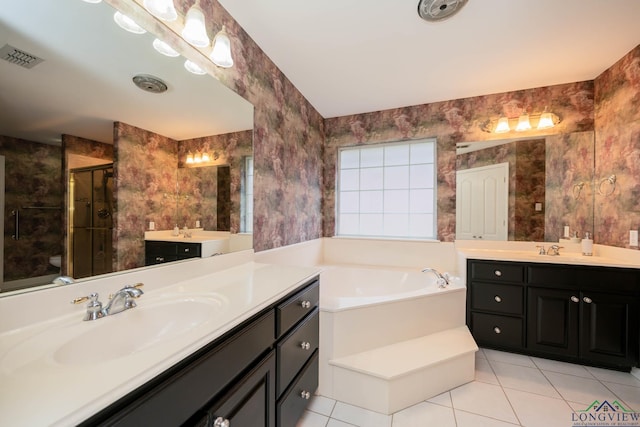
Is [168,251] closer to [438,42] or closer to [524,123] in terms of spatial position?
[438,42]

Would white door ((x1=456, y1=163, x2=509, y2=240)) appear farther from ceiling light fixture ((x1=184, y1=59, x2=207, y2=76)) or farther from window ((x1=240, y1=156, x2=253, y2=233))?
ceiling light fixture ((x1=184, y1=59, x2=207, y2=76))

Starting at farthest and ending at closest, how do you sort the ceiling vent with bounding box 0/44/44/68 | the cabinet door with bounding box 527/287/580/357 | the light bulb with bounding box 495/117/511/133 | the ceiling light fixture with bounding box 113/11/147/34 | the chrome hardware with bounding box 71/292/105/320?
the light bulb with bounding box 495/117/511/133, the cabinet door with bounding box 527/287/580/357, the ceiling light fixture with bounding box 113/11/147/34, the chrome hardware with bounding box 71/292/105/320, the ceiling vent with bounding box 0/44/44/68

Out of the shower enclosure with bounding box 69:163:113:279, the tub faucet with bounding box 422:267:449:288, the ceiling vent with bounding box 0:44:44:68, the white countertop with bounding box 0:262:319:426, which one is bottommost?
the tub faucet with bounding box 422:267:449:288

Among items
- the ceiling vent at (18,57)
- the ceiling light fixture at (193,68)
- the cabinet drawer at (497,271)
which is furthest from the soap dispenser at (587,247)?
the ceiling vent at (18,57)

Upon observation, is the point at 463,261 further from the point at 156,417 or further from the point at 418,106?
the point at 156,417

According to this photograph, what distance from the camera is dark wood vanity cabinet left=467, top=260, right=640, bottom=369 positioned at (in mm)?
1901

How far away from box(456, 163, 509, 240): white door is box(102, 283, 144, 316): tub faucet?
2.86m

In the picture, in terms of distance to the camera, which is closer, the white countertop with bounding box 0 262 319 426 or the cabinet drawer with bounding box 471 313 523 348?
the white countertop with bounding box 0 262 319 426

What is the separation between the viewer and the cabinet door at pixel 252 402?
0.80 m

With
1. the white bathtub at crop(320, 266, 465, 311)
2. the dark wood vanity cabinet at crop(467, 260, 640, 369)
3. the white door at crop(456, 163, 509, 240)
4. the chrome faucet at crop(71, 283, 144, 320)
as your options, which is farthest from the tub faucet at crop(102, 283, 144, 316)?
the white door at crop(456, 163, 509, 240)

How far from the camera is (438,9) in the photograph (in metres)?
1.56

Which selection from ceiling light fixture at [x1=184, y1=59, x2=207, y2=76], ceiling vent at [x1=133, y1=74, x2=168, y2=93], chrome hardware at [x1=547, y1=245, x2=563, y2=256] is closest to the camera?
ceiling vent at [x1=133, y1=74, x2=168, y2=93]

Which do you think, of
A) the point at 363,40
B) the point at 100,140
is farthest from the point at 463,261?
the point at 100,140

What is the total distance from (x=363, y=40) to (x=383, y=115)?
4.28ft
